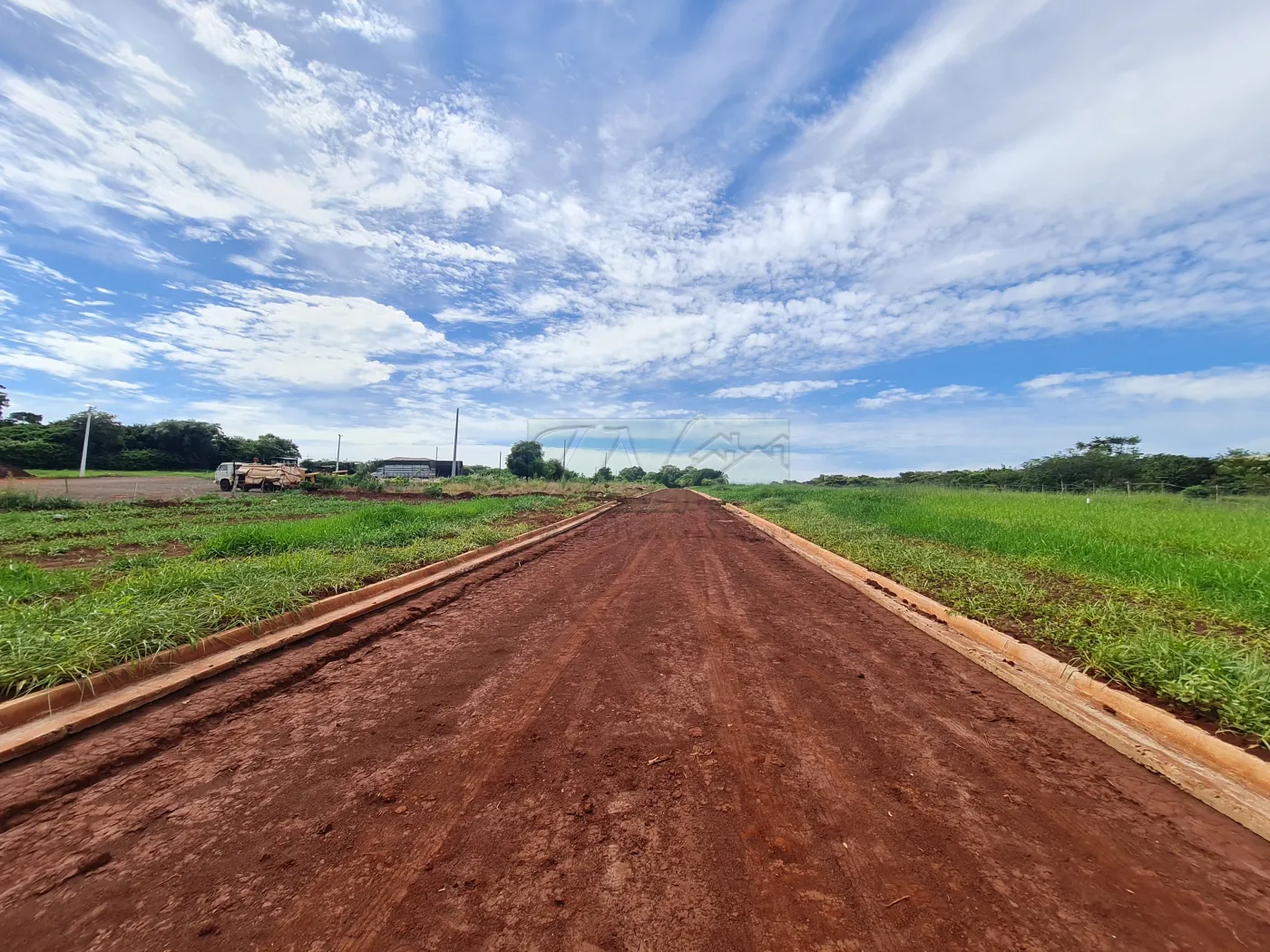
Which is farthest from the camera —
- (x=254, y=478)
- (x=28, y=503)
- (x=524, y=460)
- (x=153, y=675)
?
(x=524, y=460)

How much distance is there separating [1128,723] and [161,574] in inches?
337

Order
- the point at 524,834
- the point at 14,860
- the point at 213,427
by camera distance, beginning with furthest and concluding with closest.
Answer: the point at 213,427, the point at 524,834, the point at 14,860

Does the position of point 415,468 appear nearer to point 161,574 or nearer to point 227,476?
point 227,476

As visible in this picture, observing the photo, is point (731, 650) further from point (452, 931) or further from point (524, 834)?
point (452, 931)

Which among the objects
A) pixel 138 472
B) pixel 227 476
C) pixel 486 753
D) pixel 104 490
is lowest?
pixel 486 753

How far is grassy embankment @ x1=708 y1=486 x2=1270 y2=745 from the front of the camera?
11.6ft

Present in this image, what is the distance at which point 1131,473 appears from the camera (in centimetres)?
4581

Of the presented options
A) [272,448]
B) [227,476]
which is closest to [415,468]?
[272,448]

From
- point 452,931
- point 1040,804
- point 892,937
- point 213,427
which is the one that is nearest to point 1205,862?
point 1040,804

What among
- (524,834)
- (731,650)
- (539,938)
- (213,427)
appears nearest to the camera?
(539,938)

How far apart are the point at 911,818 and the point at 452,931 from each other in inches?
76.0

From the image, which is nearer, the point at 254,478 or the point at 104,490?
the point at 104,490

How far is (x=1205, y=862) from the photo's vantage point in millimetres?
2068

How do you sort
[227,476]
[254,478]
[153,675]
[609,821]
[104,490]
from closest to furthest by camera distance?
[609,821] < [153,675] < [104,490] < [254,478] < [227,476]
